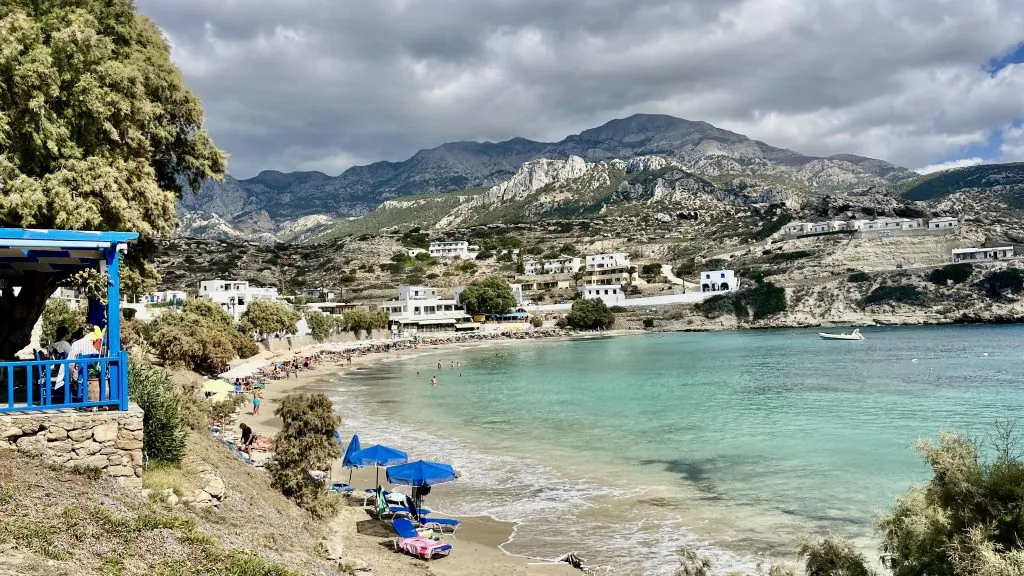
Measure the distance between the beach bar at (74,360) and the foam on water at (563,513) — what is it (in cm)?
842

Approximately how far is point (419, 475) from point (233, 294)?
245 feet

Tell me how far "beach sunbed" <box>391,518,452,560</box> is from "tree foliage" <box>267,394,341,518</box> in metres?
1.79

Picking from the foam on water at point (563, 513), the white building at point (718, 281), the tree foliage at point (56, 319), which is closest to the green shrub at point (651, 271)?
the white building at point (718, 281)

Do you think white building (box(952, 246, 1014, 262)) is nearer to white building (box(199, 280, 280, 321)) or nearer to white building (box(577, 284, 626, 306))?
white building (box(577, 284, 626, 306))

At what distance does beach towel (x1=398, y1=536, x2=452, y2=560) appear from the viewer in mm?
12797

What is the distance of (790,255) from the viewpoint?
13100cm

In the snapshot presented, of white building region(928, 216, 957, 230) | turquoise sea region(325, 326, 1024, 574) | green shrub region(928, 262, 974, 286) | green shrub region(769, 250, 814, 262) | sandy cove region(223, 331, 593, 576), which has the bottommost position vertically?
turquoise sea region(325, 326, 1024, 574)

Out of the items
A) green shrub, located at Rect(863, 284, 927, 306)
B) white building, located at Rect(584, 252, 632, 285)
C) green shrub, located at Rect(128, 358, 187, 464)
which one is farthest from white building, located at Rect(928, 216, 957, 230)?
green shrub, located at Rect(128, 358, 187, 464)

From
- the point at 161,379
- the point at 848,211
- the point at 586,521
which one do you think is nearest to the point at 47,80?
the point at 161,379

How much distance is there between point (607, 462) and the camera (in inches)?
864

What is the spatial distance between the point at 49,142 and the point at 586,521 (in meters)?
14.6

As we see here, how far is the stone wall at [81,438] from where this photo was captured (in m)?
8.33

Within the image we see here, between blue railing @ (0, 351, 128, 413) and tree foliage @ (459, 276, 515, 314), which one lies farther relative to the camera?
tree foliage @ (459, 276, 515, 314)

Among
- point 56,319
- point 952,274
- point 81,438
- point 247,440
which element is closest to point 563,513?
point 247,440
